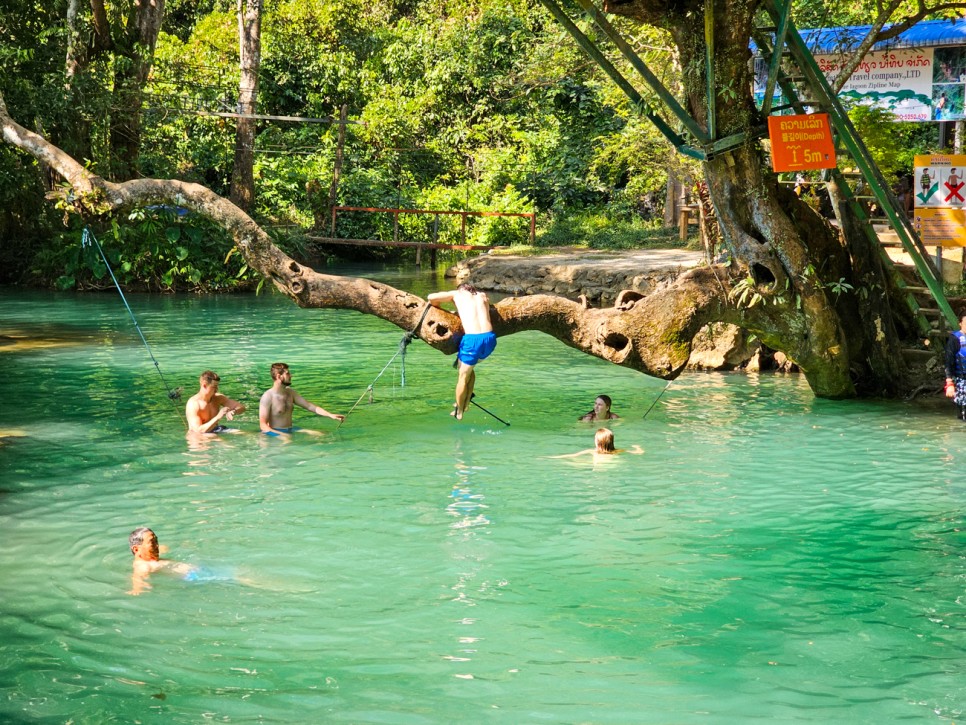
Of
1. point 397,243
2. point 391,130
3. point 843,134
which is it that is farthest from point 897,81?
point 391,130

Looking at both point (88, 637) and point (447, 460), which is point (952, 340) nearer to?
point (447, 460)

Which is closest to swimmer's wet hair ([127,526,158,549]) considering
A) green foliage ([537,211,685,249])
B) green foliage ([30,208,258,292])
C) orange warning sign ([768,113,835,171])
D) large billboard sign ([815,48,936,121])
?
orange warning sign ([768,113,835,171])

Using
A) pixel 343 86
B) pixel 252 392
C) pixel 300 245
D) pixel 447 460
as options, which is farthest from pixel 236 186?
pixel 447 460

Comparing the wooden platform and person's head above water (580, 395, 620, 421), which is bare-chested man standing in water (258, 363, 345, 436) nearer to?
person's head above water (580, 395, 620, 421)

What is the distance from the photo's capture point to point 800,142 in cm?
1296

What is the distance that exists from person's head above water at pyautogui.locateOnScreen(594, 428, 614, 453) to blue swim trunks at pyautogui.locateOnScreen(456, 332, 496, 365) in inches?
61.9

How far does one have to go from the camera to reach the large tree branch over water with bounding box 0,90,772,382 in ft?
43.9

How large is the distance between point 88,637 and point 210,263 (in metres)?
22.7

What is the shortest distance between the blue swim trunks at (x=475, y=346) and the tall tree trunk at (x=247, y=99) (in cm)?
1856

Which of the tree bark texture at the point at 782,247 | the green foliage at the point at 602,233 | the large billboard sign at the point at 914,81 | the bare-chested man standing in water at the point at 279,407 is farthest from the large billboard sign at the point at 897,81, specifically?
the green foliage at the point at 602,233

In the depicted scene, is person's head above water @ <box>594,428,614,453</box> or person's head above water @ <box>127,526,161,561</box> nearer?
person's head above water @ <box>127,526,161,561</box>

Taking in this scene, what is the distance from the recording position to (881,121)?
19.9 m

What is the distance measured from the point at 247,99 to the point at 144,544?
2386 centimetres

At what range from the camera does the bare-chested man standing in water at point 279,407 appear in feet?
45.3
